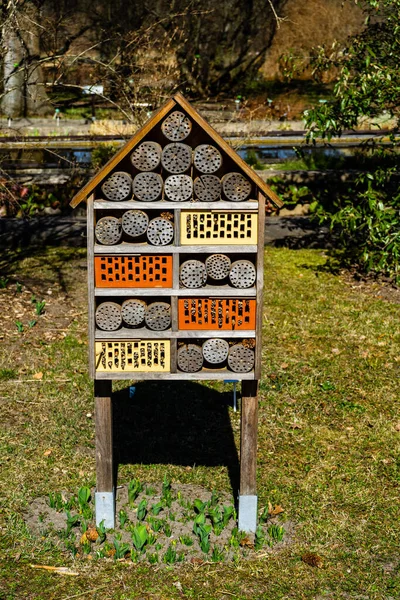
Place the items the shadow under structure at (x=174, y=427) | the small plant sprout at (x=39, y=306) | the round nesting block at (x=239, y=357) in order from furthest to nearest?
the small plant sprout at (x=39, y=306)
the shadow under structure at (x=174, y=427)
the round nesting block at (x=239, y=357)

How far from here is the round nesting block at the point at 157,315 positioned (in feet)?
16.3

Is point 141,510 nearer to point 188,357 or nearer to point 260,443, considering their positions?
point 188,357

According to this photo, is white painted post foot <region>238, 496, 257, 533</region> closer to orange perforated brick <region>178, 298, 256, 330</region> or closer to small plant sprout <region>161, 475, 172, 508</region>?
small plant sprout <region>161, 475, 172, 508</region>

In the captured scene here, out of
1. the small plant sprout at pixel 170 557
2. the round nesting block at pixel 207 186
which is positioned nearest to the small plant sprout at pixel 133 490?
the small plant sprout at pixel 170 557

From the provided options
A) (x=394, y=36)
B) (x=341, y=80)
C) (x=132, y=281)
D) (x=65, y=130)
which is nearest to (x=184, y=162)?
(x=132, y=281)

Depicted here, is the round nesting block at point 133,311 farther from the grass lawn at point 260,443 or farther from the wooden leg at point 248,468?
the grass lawn at point 260,443

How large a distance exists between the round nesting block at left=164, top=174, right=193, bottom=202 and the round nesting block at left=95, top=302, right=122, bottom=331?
2.48ft

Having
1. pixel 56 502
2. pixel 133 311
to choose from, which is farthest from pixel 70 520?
pixel 133 311

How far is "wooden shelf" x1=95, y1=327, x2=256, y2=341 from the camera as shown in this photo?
497 centimetres

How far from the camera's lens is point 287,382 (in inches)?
304

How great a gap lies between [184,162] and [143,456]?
262cm

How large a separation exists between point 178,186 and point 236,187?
35 centimetres

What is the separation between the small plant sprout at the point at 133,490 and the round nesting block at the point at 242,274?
5.65ft

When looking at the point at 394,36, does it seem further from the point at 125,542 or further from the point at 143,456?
the point at 125,542
